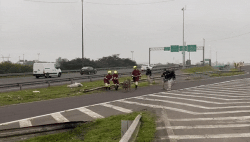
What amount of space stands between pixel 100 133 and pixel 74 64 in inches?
2056

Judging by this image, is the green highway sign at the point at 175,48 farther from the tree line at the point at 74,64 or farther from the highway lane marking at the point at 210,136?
the highway lane marking at the point at 210,136

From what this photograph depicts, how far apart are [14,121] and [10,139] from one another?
2490 millimetres

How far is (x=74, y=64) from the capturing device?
185 ft

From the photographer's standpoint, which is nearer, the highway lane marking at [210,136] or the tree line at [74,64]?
the highway lane marking at [210,136]

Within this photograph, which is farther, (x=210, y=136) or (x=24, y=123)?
(x=24, y=123)

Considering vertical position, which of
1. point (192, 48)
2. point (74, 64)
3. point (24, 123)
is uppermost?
point (192, 48)

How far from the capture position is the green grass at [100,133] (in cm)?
549

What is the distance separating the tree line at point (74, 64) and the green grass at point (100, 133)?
94.8 feet

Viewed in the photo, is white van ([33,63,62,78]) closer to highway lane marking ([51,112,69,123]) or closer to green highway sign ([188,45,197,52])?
highway lane marking ([51,112,69,123])

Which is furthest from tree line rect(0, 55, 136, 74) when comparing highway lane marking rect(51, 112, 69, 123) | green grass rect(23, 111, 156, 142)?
green grass rect(23, 111, 156, 142)

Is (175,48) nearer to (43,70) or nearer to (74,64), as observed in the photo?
(74,64)

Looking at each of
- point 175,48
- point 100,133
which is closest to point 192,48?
point 175,48

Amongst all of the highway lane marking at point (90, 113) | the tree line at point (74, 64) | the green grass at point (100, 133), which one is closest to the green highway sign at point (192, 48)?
the tree line at point (74, 64)

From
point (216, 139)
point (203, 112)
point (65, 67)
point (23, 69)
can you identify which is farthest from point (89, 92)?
point (65, 67)
